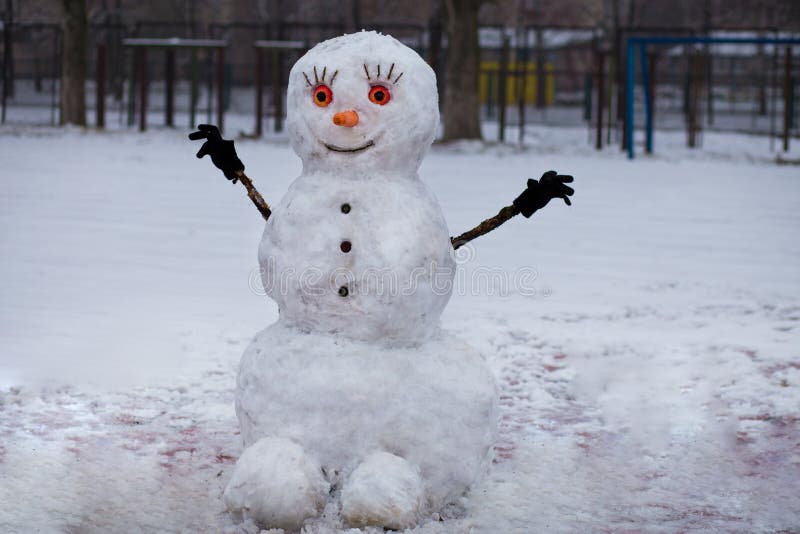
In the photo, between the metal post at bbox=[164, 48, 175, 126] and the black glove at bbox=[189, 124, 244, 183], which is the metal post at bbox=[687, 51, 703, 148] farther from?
the black glove at bbox=[189, 124, 244, 183]

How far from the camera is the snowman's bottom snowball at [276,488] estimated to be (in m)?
3.32

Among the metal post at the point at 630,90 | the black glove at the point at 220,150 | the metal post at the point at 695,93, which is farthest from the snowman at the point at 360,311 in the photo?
the metal post at the point at 695,93

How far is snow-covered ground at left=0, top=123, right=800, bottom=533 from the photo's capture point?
3734 mm

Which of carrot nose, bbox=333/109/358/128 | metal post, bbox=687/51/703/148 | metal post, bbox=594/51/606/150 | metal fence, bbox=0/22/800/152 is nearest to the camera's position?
carrot nose, bbox=333/109/358/128

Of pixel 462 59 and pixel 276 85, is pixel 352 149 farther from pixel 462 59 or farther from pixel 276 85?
pixel 276 85

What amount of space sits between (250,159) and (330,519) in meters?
11.9

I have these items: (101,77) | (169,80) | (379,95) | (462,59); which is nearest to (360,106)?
(379,95)

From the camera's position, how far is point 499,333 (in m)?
6.12

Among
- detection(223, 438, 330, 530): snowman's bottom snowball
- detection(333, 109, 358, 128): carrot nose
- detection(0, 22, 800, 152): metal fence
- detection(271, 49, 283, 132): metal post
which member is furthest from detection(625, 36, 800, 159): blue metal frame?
detection(223, 438, 330, 530): snowman's bottom snowball

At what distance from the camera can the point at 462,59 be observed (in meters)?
17.8

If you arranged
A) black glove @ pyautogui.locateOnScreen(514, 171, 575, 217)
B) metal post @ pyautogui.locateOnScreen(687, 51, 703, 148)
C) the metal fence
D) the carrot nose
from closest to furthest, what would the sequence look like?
the carrot nose → black glove @ pyautogui.locateOnScreen(514, 171, 575, 217) → metal post @ pyautogui.locateOnScreen(687, 51, 703, 148) → the metal fence

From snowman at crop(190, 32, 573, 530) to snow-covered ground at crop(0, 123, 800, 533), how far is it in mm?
228

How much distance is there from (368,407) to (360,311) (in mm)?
305

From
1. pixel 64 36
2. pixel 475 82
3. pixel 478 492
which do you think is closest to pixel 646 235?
pixel 478 492
